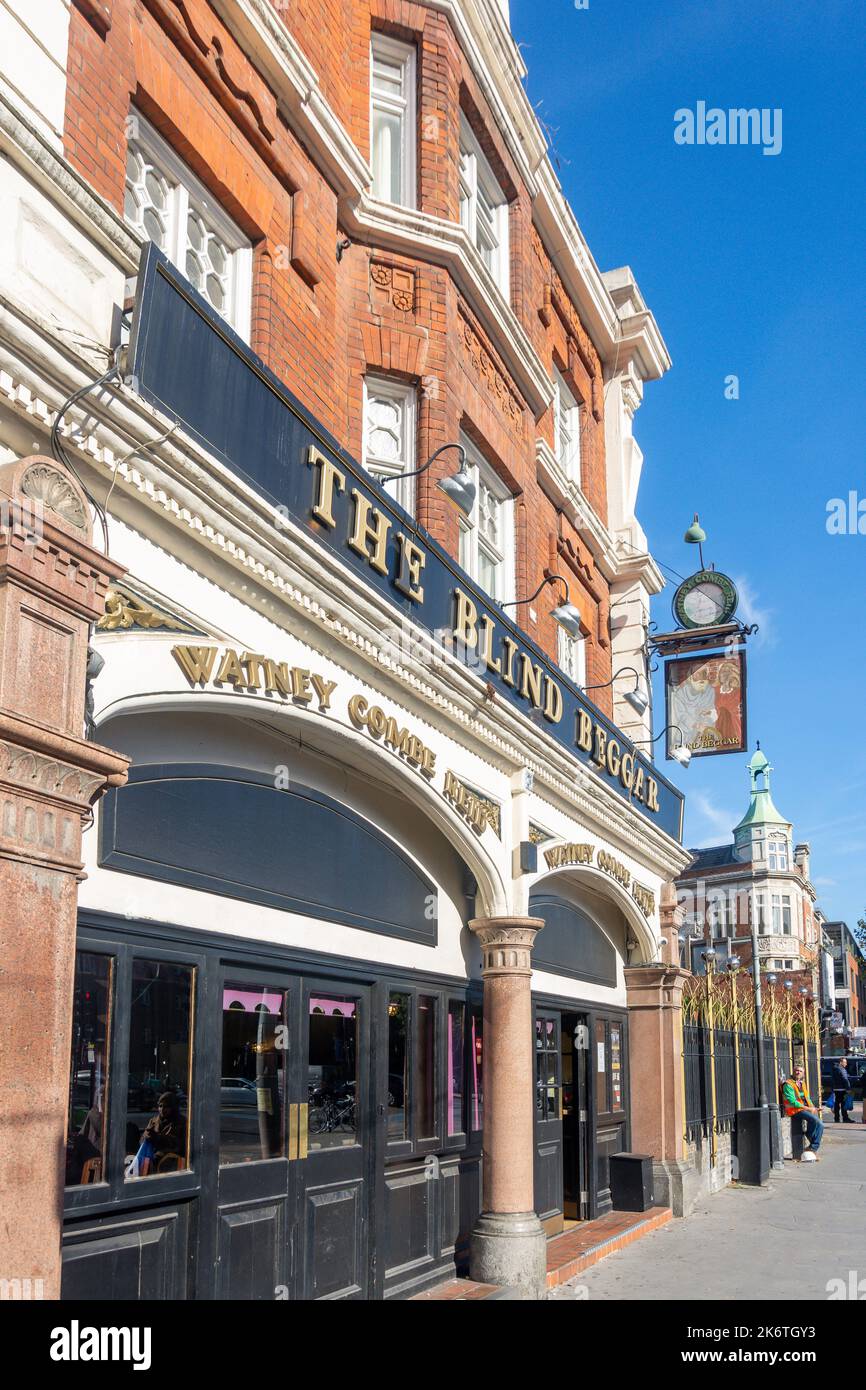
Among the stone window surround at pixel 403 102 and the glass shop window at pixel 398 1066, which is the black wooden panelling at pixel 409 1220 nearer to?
the glass shop window at pixel 398 1066

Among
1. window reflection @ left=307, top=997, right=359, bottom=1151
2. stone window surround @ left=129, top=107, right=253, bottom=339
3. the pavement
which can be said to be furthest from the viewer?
the pavement

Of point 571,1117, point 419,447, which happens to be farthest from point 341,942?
point 571,1117

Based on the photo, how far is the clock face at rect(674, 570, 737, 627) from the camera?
1809 centimetres

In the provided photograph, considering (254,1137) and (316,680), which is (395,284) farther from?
(254,1137)

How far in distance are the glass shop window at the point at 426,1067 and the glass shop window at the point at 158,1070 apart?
3.33m

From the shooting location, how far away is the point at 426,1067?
403 inches

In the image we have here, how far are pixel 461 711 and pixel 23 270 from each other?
5324 millimetres

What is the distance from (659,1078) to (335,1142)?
786 centimetres

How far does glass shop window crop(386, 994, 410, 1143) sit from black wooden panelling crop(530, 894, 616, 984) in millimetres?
3100

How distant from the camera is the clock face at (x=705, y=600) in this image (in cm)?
1809

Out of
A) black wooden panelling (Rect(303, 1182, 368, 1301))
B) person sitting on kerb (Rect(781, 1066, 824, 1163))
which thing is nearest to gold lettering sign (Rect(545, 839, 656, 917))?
black wooden panelling (Rect(303, 1182, 368, 1301))

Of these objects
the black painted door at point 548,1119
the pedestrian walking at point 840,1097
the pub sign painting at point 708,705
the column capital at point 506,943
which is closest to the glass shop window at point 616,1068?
the black painted door at point 548,1119

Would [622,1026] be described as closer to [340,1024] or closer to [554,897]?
[554,897]

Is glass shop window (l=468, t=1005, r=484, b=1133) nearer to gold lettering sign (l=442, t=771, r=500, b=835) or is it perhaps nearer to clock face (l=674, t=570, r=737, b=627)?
gold lettering sign (l=442, t=771, r=500, b=835)
